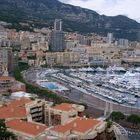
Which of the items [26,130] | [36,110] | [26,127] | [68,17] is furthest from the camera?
[68,17]

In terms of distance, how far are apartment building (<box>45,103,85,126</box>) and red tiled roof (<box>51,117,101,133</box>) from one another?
7.06 feet

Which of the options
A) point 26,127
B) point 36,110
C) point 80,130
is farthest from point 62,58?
point 80,130

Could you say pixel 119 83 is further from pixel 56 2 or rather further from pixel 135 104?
pixel 56 2

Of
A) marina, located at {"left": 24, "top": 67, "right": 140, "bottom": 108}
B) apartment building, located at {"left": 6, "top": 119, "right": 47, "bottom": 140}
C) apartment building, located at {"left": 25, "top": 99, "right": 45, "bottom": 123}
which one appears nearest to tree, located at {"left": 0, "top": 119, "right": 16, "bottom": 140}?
apartment building, located at {"left": 6, "top": 119, "right": 47, "bottom": 140}

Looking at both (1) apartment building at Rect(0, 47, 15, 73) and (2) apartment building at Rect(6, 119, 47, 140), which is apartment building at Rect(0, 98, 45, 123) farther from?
(1) apartment building at Rect(0, 47, 15, 73)

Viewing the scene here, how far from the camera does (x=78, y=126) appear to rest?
64.8 ft

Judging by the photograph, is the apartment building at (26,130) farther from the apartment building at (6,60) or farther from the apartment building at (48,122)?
the apartment building at (6,60)

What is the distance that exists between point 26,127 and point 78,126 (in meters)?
2.47

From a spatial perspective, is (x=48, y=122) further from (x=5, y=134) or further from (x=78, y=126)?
(x=5, y=134)

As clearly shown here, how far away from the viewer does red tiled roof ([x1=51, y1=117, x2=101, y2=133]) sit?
1923cm

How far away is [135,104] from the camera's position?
131ft

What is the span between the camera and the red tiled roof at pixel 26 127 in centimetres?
1952

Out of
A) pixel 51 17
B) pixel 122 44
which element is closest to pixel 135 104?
pixel 122 44

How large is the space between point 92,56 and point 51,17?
48387 mm
